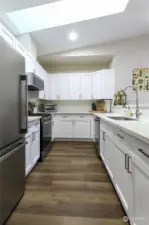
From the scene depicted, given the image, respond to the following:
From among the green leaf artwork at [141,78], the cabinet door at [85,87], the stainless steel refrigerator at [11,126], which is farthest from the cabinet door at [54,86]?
the stainless steel refrigerator at [11,126]

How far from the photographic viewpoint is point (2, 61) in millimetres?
1489

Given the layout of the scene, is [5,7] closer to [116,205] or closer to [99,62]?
[116,205]

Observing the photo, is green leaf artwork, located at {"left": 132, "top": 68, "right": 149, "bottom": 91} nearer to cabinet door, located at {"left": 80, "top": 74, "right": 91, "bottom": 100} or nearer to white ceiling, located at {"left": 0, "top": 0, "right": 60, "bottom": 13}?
cabinet door, located at {"left": 80, "top": 74, "right": 91, "bottom": 100}

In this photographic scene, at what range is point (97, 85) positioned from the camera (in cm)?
553

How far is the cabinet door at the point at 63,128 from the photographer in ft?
18.4

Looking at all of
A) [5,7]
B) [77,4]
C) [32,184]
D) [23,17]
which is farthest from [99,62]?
[32,184]

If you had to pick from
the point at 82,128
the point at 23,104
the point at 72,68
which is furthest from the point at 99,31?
the point at 23,104

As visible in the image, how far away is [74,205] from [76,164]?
4.62 feet

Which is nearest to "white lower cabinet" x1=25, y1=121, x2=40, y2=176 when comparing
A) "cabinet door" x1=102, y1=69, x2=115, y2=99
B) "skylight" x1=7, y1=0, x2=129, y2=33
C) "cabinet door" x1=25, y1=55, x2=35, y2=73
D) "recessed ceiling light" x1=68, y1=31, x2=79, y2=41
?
"cabinet door" x1=25, y1=55, x2=35, y2=73

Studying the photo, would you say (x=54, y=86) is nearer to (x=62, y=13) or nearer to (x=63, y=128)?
(x=63, y=128)

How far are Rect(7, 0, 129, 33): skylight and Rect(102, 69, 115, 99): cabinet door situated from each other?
1.80 metres

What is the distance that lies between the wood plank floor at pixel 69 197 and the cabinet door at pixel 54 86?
2.89 meters

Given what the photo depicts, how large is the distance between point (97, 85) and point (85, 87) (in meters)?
0.44

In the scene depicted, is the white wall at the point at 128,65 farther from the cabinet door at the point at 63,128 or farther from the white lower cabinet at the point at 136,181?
the white lower cabinet at the point at 136,181
